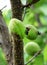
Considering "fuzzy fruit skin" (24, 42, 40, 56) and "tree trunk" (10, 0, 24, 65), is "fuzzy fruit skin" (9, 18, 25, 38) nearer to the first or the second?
"tree trunk" (10, 0, 24, 65)

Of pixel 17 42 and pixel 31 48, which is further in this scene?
pixel 31 48

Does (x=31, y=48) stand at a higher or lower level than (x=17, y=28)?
lower

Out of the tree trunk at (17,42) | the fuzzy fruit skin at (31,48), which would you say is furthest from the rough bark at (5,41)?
the fuzzy fruit skin at (31,48)

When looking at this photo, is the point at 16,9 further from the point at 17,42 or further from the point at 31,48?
the point at 31,48

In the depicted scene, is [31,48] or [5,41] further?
[31,48]

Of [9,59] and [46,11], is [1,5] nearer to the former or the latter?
[9,59]

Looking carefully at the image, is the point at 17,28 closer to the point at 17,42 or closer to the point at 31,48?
the point at 17,42

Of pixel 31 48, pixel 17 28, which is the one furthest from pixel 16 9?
pixel 31 48

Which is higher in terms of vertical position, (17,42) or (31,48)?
(17,42)

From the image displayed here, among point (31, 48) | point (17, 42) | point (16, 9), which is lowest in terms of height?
point (31, 48)

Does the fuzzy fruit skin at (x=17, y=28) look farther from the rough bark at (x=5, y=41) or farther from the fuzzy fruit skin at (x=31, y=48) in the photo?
the fuzzy fruit skin at (x=31, y=48)

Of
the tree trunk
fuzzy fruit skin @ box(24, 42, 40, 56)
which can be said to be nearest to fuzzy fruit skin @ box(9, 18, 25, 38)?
the tree trunk
